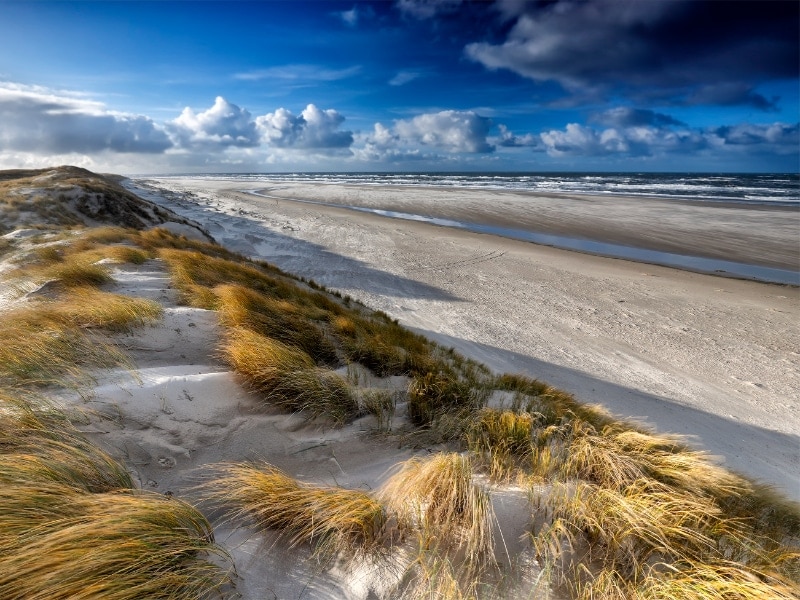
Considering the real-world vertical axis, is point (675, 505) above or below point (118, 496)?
below

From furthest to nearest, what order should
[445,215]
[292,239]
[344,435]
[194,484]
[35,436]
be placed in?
[445,215]
[292,239]
[344,435]
[194,484]
[35,436]

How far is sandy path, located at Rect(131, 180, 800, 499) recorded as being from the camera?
5.91 meters

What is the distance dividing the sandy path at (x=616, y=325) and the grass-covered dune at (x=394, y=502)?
2.30 meters

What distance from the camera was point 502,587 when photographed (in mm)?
2242

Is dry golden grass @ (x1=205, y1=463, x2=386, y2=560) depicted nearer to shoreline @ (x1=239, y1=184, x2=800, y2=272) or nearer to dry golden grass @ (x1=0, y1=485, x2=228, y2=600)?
dry golden grass @ (x1=0, y1=485, x2=228, y2=600)

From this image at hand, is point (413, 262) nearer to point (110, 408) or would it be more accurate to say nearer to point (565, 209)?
point (110, 408)

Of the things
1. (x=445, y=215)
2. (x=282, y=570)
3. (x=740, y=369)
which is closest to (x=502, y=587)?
(x=282, y=570)

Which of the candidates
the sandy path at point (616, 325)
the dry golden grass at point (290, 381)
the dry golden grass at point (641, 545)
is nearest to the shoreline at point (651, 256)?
the sandy path at point (616, 325)

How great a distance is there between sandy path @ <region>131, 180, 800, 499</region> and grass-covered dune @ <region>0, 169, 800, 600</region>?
7.53 feet

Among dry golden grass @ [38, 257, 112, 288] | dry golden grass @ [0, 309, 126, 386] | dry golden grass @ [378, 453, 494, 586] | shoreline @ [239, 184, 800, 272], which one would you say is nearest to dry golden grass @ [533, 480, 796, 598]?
dry golden grass @ [378, 453, 494, 586]

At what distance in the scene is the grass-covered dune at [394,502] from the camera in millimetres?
2027

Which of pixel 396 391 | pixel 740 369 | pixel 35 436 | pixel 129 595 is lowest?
pixel 740 369

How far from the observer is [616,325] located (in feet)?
30.6

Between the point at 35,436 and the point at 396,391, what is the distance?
306 cm
